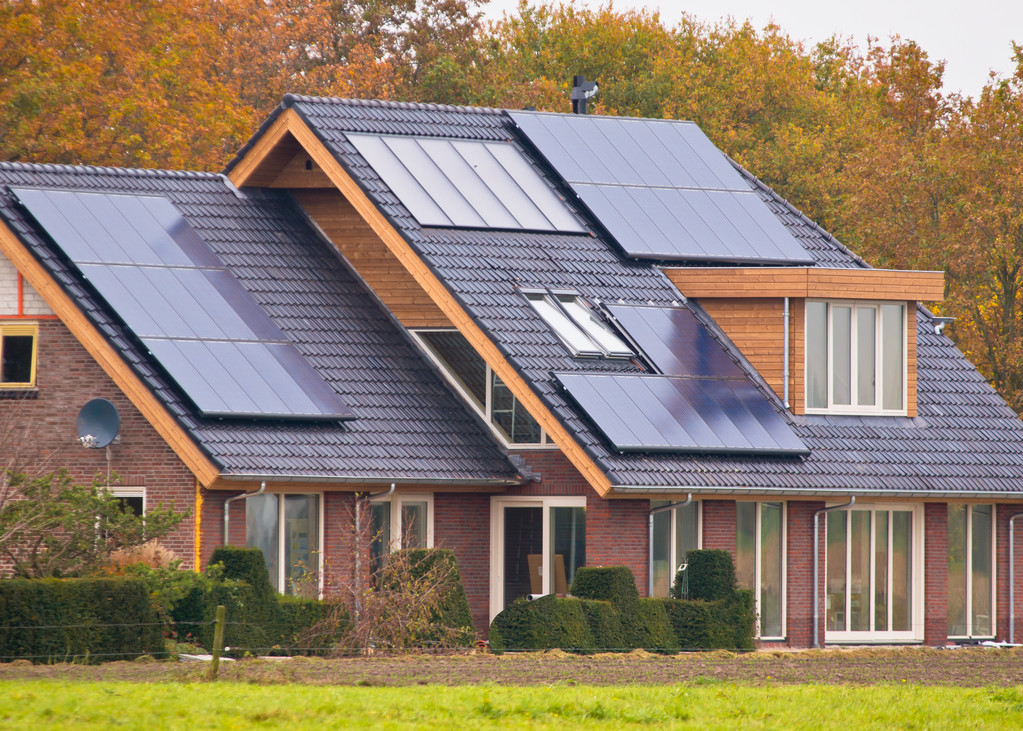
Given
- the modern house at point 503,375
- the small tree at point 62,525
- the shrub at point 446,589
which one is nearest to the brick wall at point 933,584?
the modern house at point 503,375

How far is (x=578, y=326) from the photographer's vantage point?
31375 mm

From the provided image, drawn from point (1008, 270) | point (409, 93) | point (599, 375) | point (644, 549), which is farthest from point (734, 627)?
point (409, 93)

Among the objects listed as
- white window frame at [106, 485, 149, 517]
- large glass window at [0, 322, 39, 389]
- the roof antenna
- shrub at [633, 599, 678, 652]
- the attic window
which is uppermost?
the roof antenna

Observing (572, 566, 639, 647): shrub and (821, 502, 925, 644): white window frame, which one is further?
(821, 502, 925, 644): white window frame

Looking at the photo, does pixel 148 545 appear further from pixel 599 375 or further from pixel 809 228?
pixel 809 228

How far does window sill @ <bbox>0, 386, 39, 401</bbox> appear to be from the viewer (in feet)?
95.1

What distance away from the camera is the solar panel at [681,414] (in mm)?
29484

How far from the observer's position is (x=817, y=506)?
31672 millimetres

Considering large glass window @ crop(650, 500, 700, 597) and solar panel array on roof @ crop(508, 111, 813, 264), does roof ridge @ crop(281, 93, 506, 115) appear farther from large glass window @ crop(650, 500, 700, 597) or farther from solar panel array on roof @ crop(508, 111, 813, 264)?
large glass window @ crop(650, 500, 700, 597)

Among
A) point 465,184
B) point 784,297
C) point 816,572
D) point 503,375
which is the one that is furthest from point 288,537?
point 784,297

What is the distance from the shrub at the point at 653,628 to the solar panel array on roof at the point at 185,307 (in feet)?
17.1

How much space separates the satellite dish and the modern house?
212 mm

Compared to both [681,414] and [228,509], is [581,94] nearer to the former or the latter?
[681,414]

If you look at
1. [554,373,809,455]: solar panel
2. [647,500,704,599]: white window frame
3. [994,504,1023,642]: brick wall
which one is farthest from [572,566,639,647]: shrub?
[994,504,1023,642]: brick wall
